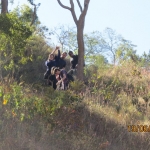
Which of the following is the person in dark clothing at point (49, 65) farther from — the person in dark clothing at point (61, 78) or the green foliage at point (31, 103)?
the green foliage at point (31, 103)

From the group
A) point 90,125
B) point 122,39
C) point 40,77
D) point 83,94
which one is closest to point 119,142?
point 90,125

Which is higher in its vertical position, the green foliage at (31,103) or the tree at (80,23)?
the tree at (80,23)

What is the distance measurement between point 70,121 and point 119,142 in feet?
4.02

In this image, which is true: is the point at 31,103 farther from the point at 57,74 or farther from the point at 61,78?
the point at 57,74

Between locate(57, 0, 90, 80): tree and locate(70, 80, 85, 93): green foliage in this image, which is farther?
locate(57, 0, 90, 80): tree

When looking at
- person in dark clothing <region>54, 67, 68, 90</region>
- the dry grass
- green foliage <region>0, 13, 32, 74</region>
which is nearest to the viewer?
the dry grass

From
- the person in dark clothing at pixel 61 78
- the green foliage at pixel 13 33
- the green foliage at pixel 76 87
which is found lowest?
the green foliage at pixel 76 87

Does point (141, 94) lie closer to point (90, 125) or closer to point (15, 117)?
point (90, 125)

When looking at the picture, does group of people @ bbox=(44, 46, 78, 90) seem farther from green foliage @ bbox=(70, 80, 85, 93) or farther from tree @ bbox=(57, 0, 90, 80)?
A: tree @ bbox=(57, 0, 90, 80)

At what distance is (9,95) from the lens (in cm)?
850
